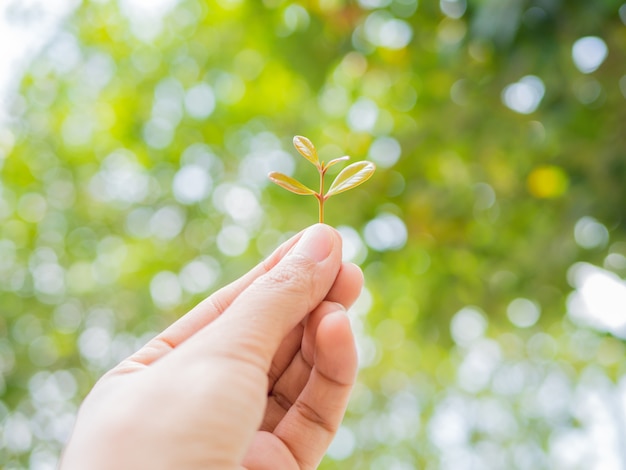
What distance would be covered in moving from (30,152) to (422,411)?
16.5 feet

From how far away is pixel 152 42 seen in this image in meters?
3.16

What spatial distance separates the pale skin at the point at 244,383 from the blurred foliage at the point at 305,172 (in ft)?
2.62

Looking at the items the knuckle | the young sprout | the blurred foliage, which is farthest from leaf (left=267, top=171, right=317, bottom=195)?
the blurred foliage

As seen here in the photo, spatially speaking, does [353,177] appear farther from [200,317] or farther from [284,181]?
[200,317]

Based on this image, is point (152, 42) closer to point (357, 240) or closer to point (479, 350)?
point (357, 240)

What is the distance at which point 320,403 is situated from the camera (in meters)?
0.76

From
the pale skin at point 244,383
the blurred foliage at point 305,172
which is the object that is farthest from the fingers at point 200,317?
the blurred foliage at point 305,172

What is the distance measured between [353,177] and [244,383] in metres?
0.30

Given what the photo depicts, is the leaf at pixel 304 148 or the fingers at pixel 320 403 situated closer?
the fingers at pixel 320 403

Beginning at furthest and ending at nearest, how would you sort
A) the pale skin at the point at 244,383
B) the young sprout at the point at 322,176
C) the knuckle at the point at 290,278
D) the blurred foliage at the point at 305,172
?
1. the blurred foliage at the point at 305,172
2. the young sprout at the point at 322,176
3. the knuckle at the point at 290,278
4. the pale skin at the point at 244,383

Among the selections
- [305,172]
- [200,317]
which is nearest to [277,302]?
[200,317]

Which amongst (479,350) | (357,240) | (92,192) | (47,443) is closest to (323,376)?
(357,240)

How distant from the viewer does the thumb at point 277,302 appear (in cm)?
61

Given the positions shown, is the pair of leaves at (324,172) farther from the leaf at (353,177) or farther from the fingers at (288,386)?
the fingers at (288,386)
